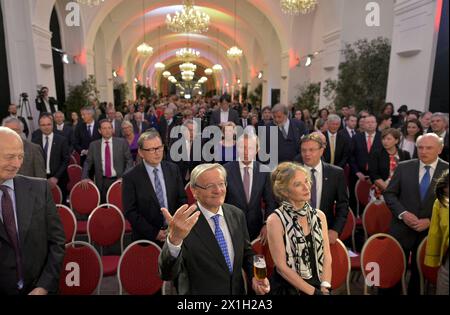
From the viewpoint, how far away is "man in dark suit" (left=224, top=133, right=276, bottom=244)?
10.8 feet

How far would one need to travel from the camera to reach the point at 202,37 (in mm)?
30562

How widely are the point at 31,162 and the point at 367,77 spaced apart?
8.42m

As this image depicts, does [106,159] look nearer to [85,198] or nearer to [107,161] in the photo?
[107,161]

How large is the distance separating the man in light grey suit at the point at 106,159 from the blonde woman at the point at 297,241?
10.00 feet

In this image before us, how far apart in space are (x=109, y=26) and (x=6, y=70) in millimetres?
10019

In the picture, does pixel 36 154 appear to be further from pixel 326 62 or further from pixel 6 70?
pixel 326 62

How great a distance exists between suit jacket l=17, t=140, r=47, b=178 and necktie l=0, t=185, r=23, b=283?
6.25 feet

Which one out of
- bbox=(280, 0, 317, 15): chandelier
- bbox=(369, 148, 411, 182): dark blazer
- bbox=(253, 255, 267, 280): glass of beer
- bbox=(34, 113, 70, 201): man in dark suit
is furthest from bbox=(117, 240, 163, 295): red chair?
bbox=(280, 0, 317, 15): chandelier

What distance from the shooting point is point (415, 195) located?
3.31 metres

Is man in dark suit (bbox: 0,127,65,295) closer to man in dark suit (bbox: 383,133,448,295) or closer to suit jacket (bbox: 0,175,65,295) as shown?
suit jacket (bbox: 0,175,65,295)

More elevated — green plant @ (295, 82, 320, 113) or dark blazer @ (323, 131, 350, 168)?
green plant @ (295, 82, 320, 113)

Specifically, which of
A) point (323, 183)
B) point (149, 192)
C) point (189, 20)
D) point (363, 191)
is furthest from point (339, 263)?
point (189, 20)

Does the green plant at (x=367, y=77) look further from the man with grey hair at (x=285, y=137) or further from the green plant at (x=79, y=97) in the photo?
the green plant at (x=79, y=97)

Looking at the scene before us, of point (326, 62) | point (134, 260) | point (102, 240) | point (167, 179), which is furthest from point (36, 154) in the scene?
point (326, 62)
